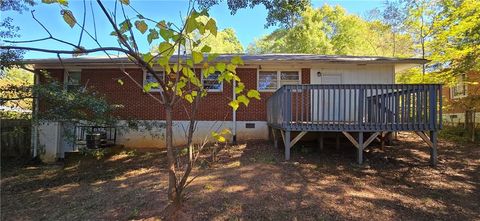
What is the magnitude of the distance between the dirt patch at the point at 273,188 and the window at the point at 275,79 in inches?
104

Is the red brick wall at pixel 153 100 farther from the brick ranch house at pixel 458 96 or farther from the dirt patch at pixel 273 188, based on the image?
the brick ranch house at pixel 458 96

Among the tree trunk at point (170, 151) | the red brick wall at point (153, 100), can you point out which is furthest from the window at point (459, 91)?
the tree trunk at point (170, 151)

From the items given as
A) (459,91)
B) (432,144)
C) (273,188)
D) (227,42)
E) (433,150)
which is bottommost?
(273,188)

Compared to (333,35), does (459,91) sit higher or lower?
lower

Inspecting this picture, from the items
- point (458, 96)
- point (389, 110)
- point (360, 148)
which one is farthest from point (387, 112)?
point (458, 96)

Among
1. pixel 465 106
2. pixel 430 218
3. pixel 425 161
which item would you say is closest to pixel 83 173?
pixel 430 218

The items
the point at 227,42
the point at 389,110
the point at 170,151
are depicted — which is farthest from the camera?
the point at 227,42

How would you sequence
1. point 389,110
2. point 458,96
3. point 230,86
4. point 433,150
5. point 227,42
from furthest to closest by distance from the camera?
point 227,42, point 458,96, point 230,86, point 389,110, point 433,150

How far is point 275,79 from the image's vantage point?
10805 millimetres

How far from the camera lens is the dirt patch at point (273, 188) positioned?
464 centimetres

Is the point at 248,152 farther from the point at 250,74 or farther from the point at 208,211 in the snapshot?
the point at 208,211

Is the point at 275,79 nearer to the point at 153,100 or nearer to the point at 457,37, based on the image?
the point at 153,100

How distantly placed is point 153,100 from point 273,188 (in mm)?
6828

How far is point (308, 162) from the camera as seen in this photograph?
729cm
